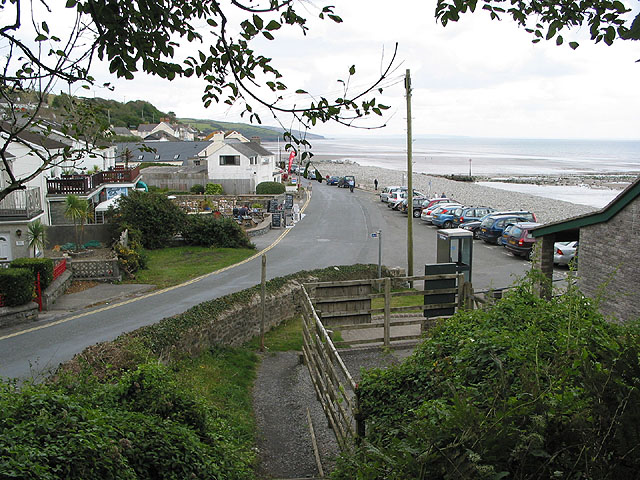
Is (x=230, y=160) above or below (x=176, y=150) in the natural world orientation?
below

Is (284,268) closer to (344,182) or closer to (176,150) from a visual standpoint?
(344,182)

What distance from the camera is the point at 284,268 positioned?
84.7 ft

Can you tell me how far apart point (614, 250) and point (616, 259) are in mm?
215

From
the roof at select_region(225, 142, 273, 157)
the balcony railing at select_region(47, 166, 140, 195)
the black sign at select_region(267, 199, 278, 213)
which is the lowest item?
the black sign at select_region(267, 199, 278, 213)

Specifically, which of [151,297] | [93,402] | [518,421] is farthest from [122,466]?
[151,297]

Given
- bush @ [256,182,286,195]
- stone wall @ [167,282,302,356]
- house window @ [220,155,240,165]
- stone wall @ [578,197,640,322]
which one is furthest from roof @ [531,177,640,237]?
house window @ [220,155,240,165]

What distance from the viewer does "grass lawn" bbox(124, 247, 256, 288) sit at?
2353 centimetres

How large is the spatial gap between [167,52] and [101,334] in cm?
1096

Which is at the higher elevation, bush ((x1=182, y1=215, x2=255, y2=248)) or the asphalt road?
bush ((x1=182, y1=215, x2=255, y2=248))

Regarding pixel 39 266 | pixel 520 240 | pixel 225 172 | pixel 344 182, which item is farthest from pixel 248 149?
pixel 39 266

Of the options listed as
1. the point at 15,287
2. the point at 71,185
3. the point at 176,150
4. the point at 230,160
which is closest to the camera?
the point at 15,287

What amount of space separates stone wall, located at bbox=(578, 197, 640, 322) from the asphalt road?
2.79 meters

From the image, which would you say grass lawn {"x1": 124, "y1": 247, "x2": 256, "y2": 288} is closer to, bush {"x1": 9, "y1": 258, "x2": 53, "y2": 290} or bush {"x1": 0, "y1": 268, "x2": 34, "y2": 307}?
bush {"x1": 9, "y1": 258, "x2": 53, "y2": 290}

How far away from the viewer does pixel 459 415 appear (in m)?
4.14
